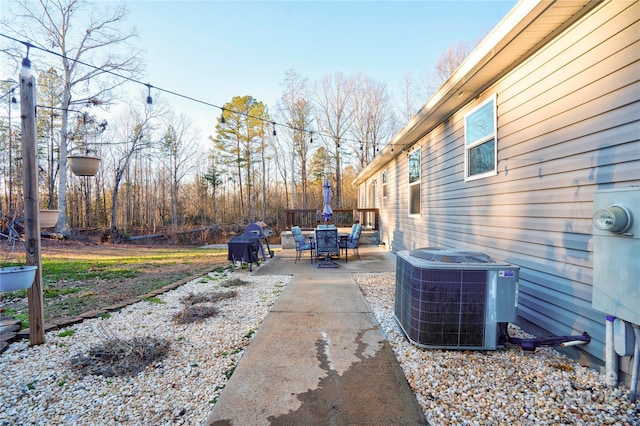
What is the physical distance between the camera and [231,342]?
2.71 m

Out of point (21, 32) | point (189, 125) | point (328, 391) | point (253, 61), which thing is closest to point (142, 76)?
point (21, 32)

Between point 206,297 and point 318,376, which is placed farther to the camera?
point 206,297

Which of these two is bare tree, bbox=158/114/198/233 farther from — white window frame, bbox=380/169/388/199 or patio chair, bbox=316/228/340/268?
patio chair, bbox=316/228/340/268

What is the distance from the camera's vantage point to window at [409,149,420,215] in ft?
21.9

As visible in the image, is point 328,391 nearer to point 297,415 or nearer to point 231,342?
point 297,415

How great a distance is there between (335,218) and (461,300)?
41.0ft

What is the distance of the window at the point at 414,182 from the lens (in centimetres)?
667

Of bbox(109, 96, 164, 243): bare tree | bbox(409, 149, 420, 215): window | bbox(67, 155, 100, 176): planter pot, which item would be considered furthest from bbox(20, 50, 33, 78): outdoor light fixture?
bbox(109, 96, 164, 243): bare tree

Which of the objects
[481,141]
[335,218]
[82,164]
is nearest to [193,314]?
[82,164]

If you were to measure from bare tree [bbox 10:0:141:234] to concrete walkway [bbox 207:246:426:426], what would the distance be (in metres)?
14.4

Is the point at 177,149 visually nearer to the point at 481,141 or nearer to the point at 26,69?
the point at 26,69

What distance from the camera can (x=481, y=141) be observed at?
3.84m

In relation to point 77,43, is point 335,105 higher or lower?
lower

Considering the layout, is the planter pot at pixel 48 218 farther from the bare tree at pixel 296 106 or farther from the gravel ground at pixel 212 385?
the bare tree at pixel 296 106
